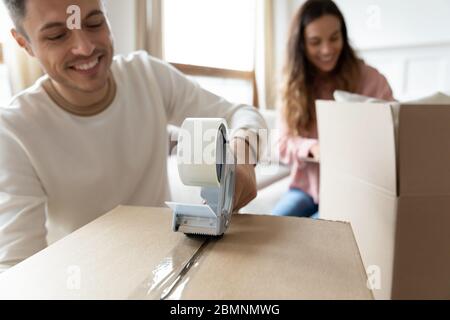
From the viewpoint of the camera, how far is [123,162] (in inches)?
35.6

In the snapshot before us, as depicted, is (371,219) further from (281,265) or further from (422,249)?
(281,265)

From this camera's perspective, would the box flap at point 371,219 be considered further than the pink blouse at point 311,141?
No

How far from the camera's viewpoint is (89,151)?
0.85 metres

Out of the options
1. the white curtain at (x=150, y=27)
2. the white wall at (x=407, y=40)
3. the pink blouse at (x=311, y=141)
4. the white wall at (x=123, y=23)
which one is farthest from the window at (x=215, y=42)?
the pink blouse at (x=311, y=141)

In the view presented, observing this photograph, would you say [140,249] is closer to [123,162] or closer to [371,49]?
[123,162]

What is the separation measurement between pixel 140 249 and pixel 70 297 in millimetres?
123

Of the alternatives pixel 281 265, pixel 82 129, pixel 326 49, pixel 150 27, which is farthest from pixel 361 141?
pixel 150 27

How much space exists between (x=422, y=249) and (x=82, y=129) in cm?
75

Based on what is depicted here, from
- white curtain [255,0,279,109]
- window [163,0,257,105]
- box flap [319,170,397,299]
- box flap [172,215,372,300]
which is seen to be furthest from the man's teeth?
white curtain [255,0,279,109]

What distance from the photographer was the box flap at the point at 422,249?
24.9 inches

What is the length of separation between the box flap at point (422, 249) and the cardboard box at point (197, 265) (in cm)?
17

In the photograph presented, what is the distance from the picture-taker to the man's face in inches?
28.0

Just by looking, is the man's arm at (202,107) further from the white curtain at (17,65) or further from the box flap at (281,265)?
the white curtain at (17,65)
